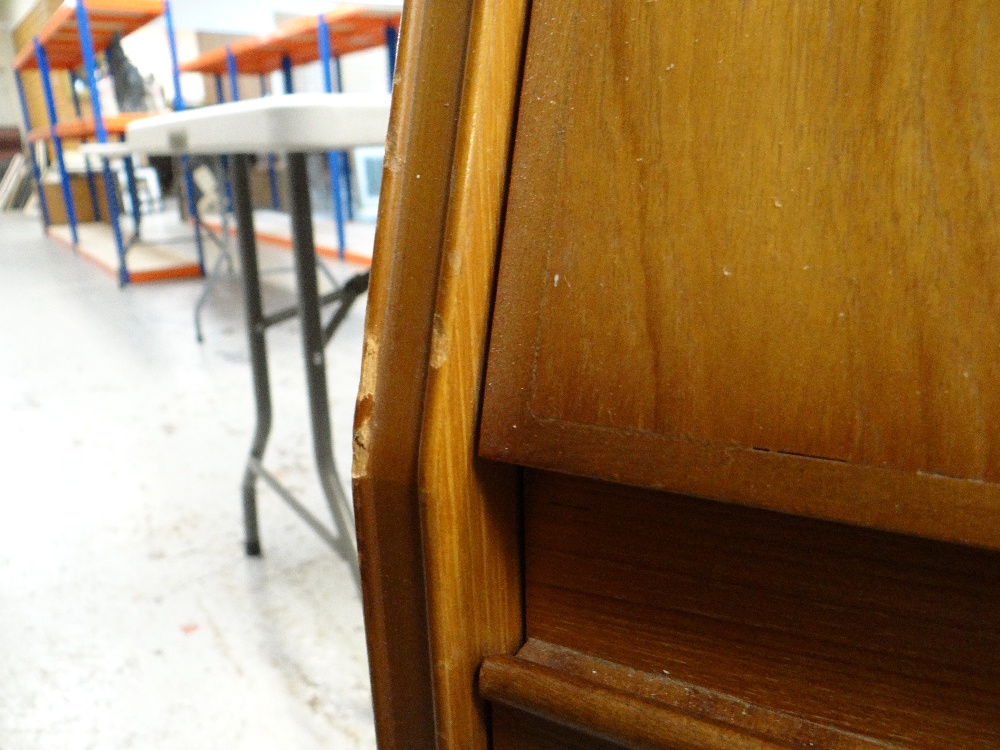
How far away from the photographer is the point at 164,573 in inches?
54.9

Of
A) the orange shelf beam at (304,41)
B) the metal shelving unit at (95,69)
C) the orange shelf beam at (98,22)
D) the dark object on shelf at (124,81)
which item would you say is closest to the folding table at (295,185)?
the metal shelving unit at (95,69)

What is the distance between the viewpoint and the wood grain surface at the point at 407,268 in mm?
359

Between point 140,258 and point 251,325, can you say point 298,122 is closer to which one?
point 251,325

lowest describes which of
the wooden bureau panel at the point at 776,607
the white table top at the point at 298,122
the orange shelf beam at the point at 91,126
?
the wooden bureau panel at the point at 776,607

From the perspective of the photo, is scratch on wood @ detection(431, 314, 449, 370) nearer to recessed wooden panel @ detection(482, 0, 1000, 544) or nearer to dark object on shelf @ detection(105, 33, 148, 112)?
recessed wooden panel @ detection(482, 0, 1000, 544)

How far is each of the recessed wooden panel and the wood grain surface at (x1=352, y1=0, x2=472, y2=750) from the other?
4 cm

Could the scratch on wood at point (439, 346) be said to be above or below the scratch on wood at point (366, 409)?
above

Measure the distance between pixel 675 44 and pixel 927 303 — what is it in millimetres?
152

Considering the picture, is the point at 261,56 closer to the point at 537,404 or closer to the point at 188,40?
the point at 188,40

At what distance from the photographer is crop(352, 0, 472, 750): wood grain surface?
1.18ft

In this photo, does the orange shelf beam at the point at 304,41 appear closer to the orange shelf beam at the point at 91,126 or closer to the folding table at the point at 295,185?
the orange shelf beam at the point at 91,126

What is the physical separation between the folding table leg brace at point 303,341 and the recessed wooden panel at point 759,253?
3.03 ft

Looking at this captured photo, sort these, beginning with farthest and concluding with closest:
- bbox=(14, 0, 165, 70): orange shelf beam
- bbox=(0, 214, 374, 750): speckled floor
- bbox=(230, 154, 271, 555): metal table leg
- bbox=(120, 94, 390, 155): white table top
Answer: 1. bbox=(14, 0, 165, 70): orange shelf beam
2. bbox=(230, 154, 271, 555): metal table leg
3. bbox=(0, 214, 374, 750): speckled floor
4. bbox=(120, 94, 390, 155): white table top

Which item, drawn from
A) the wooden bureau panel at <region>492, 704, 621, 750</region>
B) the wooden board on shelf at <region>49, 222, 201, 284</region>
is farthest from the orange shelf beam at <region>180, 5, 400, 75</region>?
the wooden bureau panel at <region>492, 704, 621, 750</region>
